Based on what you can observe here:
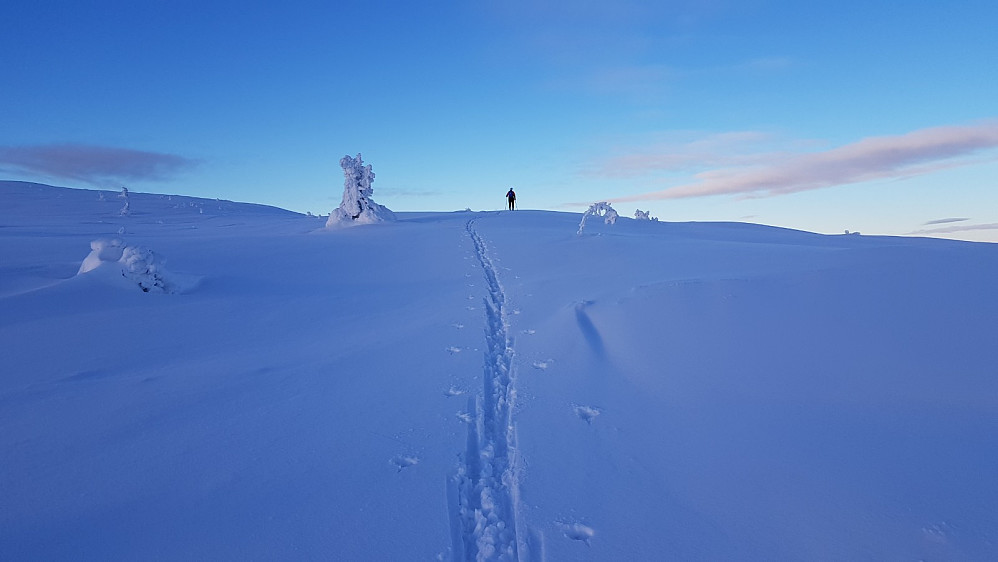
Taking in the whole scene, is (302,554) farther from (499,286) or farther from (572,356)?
(499,286)

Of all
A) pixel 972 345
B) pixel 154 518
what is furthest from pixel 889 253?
pixel 154 518

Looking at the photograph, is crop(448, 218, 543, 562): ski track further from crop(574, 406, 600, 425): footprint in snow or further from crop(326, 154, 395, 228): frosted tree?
crop(326, 154, 395, 228): frosted tree

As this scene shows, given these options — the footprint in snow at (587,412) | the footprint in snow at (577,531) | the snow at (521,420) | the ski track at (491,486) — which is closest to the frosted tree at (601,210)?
the snow at (521,420)

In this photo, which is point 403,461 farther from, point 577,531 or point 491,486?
point 577,531

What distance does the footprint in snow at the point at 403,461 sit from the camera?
4750mm

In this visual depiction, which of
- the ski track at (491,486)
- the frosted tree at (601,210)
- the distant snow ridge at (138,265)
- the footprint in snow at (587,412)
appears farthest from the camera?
the frosted tree at (601,210)

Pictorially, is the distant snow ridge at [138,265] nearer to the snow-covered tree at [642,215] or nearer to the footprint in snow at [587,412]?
the footprint in snow at [587,412]

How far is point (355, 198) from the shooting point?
1029 inches

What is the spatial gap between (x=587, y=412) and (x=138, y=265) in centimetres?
987

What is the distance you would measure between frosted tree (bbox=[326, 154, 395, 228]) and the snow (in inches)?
603

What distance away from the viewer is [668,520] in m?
3.96

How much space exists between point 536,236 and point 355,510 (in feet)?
58.8

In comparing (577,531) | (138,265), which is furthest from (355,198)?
(577,531)

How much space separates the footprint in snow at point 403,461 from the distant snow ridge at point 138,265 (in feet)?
27.7
